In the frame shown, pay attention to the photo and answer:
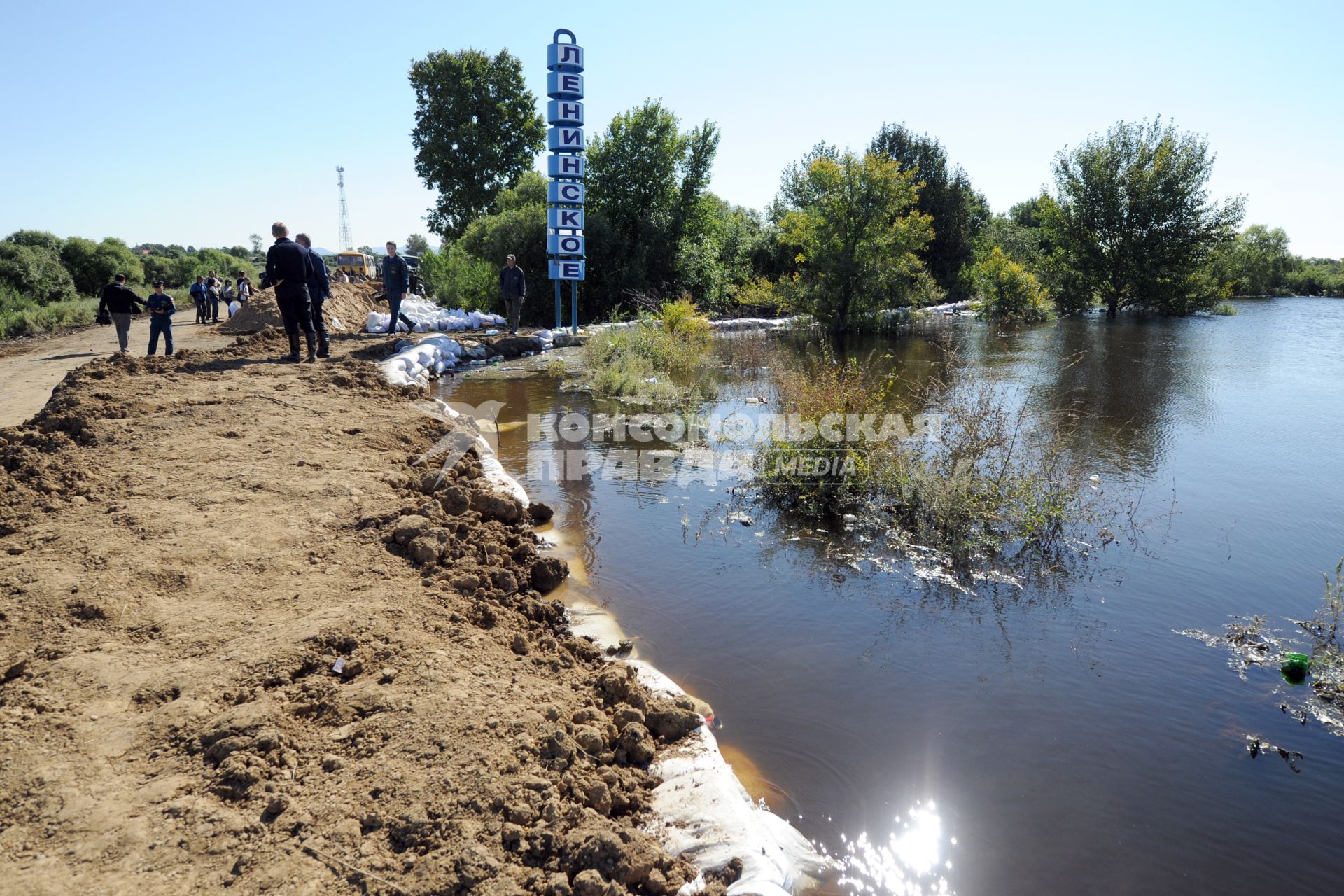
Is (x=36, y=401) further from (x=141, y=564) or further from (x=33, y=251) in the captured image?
→ (x=33, y=251)

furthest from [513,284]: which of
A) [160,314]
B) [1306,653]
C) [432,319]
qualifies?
[1306,653]

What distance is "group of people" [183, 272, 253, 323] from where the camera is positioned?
19002 millimetres

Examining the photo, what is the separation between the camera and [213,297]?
1989 cm

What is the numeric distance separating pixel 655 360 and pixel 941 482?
27.8 feet

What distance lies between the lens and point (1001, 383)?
13898mm

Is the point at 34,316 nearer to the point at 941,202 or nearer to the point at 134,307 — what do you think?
A: the point at 134,307

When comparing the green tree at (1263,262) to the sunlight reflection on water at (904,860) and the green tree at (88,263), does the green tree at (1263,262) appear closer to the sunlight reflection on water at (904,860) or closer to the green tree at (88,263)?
the sunlight reflection on water at (904,860)

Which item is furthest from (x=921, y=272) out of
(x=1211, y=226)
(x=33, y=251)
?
(x=33, y=251)

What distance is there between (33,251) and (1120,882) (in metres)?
38.3

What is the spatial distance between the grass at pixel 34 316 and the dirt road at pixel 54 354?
1.14 m

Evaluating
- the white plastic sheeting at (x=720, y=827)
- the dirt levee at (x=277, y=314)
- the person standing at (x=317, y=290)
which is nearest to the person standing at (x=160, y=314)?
the person standing at (x=317, y=290)

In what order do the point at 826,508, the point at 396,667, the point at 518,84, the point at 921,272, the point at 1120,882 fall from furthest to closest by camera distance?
the point at 518,84 < the point at 921,272 < the point at 826,508 < the point at 396,667 < the point at 1120,882

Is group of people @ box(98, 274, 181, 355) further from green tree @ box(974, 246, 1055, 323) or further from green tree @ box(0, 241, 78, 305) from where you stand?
green tree @ box(974, 246, 1055, 323)

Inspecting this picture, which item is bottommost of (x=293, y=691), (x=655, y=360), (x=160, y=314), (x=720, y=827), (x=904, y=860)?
(x=904, y=860)
